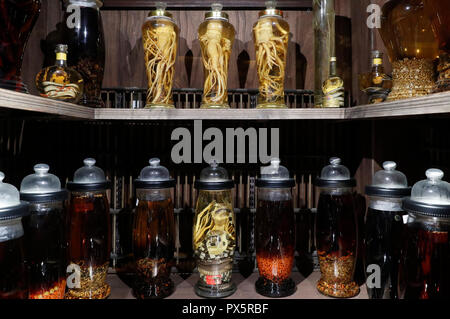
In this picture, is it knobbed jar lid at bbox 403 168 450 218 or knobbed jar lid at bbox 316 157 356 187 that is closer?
knobbed jar lid at bbox 403 168 450 218

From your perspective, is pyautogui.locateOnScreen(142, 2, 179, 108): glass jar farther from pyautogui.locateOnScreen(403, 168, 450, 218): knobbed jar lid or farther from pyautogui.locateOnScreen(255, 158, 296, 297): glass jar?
pyautogui.locateOnScreen(403, 168, 450, 218): knobbed jar lid

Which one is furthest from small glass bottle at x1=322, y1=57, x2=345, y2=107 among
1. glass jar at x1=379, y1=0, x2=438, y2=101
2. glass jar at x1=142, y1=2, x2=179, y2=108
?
glass jar at x1=142, y1=2, x2=179, y2=108

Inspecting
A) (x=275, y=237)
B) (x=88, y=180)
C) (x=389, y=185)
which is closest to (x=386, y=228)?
(x=389, y=185)

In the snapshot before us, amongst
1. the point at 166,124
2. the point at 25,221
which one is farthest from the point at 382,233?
the point at 25,221

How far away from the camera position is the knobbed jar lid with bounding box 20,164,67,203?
70 cm

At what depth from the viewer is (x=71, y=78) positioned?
0.82m

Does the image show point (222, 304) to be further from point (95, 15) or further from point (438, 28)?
point (95, 15)

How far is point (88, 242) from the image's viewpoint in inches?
33.2

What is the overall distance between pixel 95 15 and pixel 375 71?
2.77 ft

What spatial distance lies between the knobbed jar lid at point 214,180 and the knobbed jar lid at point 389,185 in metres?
0.37

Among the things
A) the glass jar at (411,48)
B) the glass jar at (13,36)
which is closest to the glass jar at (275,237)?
the glass jar at (411,48)

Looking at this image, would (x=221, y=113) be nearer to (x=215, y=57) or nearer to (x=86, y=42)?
(x=215, y=57)

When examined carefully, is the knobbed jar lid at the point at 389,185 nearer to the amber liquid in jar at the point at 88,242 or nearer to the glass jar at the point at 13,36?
the amber liquid in jar at the point at 88,242

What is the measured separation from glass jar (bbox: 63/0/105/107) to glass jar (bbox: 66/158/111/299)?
23 cm
